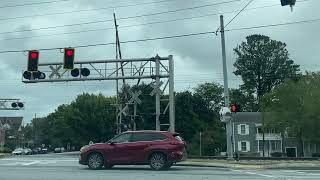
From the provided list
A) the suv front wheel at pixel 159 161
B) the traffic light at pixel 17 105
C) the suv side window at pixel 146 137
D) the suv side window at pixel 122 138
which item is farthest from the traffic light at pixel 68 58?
the traffic light at pixel 17 105

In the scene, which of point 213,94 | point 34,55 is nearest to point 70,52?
point 34,55

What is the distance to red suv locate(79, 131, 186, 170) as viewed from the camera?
827 inches

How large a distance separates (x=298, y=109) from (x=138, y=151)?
47.6 meters

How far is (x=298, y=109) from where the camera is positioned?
2564 inches

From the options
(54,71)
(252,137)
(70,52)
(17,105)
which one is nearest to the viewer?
(70,52)

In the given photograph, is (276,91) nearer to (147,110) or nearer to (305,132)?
(305,132)

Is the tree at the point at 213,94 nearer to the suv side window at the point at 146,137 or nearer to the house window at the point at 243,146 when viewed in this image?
the house window at the point at 243,146

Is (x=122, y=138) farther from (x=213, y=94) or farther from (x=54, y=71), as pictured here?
(x=213, y=94)

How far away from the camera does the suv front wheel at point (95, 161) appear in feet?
69.8

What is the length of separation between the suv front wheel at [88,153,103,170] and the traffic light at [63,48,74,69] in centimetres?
898

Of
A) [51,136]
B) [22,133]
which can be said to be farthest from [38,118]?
[51,136]

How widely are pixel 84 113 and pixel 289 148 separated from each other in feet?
109

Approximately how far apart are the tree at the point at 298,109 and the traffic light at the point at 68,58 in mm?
40645

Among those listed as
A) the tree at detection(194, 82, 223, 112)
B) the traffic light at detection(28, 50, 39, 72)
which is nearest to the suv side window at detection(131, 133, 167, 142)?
the traffic light at detection(28, 50, 39, 72)
